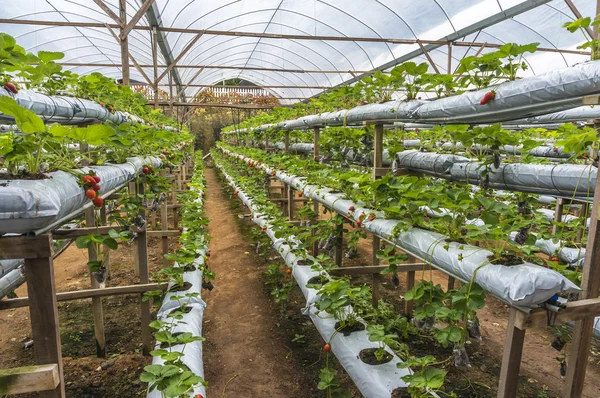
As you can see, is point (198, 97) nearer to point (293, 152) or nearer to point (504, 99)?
point (293, 152)

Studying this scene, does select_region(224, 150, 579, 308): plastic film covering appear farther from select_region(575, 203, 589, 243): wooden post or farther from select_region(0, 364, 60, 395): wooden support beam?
select_region(0, 364, 60, 395): wooden support beam

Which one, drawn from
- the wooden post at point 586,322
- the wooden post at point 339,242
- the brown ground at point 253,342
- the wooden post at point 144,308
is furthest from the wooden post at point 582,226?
the wooden post at point 144,308

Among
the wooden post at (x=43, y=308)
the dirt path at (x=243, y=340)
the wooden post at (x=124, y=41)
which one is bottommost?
the dirt path at (x=243, y=340)

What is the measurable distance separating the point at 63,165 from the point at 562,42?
9.94 meters

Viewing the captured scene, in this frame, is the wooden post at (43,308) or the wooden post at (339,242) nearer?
the wooden post at (43,308)

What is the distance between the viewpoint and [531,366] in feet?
11.5

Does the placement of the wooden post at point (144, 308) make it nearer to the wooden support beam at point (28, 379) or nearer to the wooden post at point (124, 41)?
the wooden support beam at point (28, 379)

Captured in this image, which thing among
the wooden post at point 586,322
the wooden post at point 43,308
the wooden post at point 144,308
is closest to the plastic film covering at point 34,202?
the wooden post at point 43,308

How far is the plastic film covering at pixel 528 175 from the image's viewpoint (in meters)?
2.49

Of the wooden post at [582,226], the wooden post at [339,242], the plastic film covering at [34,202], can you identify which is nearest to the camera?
the plastic film covering at [34,202]

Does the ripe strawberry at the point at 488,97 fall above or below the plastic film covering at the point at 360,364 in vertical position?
above

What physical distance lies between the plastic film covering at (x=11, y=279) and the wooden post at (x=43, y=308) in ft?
5.82

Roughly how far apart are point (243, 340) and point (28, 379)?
2.66 metres

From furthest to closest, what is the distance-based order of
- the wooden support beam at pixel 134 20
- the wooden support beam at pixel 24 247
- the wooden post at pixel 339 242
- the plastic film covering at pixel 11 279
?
the wooden support beam at pixel 134 20 < the wooden post at pixel 339 242 < the plastic film covering at pixel 11 279 < the wooden support beam at pixel 24 247
